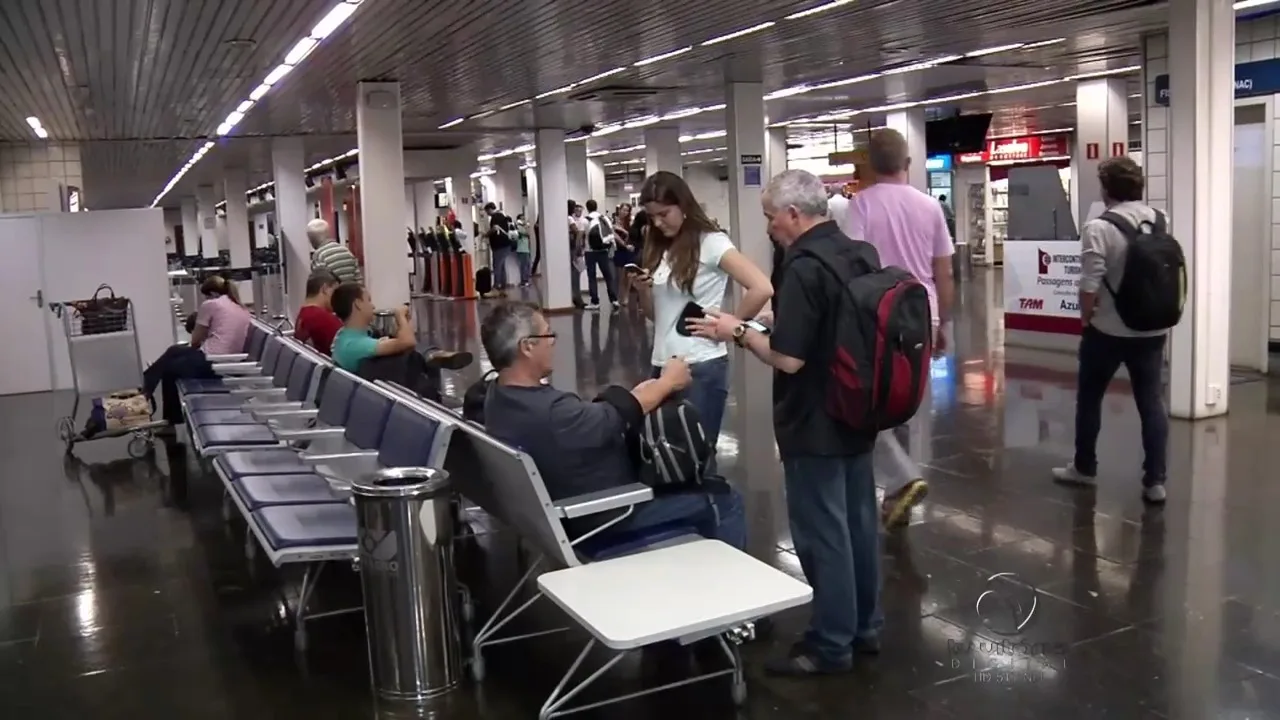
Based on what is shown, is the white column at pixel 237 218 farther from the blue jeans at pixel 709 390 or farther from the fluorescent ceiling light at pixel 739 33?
the blue jeans at pixel 709 390

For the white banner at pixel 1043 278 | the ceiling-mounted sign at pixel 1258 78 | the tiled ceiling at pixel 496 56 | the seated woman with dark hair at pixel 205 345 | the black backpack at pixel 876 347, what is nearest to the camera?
the black backpack at pixel 876 347

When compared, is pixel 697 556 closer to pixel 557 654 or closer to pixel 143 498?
pixel 557 654

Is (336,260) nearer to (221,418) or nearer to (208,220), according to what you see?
(221,418)

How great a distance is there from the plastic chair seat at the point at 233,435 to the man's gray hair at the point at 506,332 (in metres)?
2.29

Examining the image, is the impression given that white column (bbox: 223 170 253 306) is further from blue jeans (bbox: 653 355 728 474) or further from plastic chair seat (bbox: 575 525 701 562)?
plastic chair seat (bbox: 575 525 701 562)

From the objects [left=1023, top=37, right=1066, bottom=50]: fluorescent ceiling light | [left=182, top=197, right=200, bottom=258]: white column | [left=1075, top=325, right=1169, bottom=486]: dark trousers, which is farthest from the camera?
[left=182, top=197, right=200, bottom=258]: white column

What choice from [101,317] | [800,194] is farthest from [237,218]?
[800,194]

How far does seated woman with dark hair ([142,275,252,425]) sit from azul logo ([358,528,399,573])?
484cm

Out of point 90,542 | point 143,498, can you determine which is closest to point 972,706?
point 90,542

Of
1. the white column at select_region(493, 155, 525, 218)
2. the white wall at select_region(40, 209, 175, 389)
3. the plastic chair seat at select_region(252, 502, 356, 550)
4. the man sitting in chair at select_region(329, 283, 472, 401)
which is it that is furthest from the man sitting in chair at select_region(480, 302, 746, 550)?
the white column at select_region(493, 155, 525, 218)

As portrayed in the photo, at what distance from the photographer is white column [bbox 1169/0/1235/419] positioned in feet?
22.5

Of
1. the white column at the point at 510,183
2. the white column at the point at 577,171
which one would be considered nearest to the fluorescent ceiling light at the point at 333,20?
the white column at the point at 577,171

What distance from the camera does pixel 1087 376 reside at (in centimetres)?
545

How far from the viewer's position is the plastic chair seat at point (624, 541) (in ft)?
11.2
